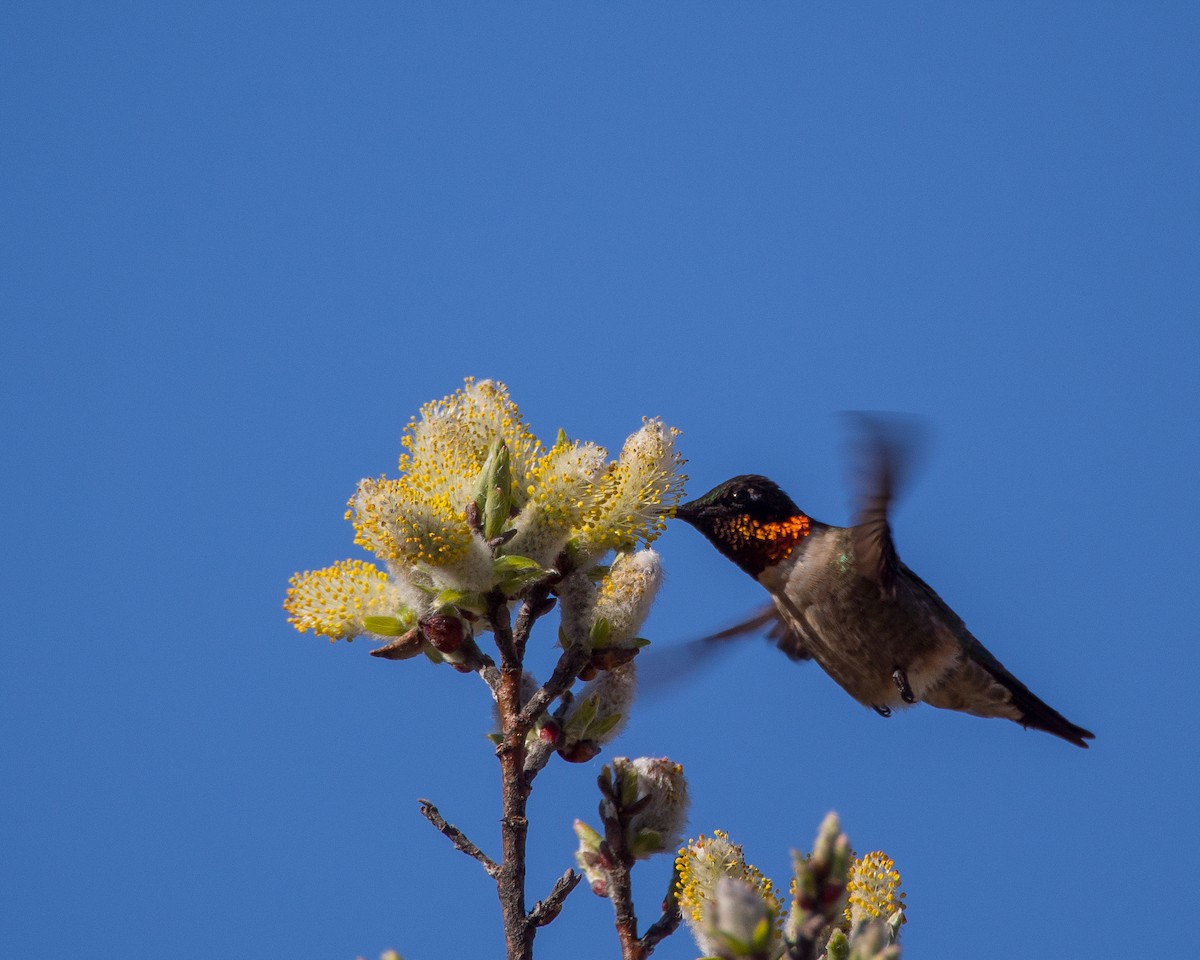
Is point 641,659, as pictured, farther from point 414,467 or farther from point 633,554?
point 414,467

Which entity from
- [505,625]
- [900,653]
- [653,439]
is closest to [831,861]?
[505,625]

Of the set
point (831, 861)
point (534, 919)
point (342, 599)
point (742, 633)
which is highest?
point (742, 633)

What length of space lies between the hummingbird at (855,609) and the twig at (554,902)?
2.13m

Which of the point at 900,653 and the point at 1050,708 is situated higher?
the point at 900,653

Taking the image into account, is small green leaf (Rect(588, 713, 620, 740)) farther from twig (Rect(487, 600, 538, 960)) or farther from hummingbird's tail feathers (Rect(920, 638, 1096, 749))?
hummingbird's tail feathers (Rect(920, 638, 1096, 749))

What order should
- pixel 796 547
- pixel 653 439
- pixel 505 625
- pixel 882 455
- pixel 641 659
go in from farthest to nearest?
1. pixel 796 547
2. pixel 641 659
3. pixel 882 455
4. pixel 653 439
5. pixel 505 625

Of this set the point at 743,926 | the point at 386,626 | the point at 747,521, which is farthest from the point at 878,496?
the point at 743,926

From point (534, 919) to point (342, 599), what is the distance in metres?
1.02

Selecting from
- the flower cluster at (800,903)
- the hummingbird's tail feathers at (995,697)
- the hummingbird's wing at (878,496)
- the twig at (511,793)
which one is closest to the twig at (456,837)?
the twig at (511,793)

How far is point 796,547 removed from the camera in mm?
5582

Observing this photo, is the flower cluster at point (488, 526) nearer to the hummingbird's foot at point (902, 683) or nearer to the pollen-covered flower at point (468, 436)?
the pollen-covered flower at point (468, 436)

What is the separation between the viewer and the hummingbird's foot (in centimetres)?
552

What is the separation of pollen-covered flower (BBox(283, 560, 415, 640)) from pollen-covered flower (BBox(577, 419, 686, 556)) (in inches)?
21.4

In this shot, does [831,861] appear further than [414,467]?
No
